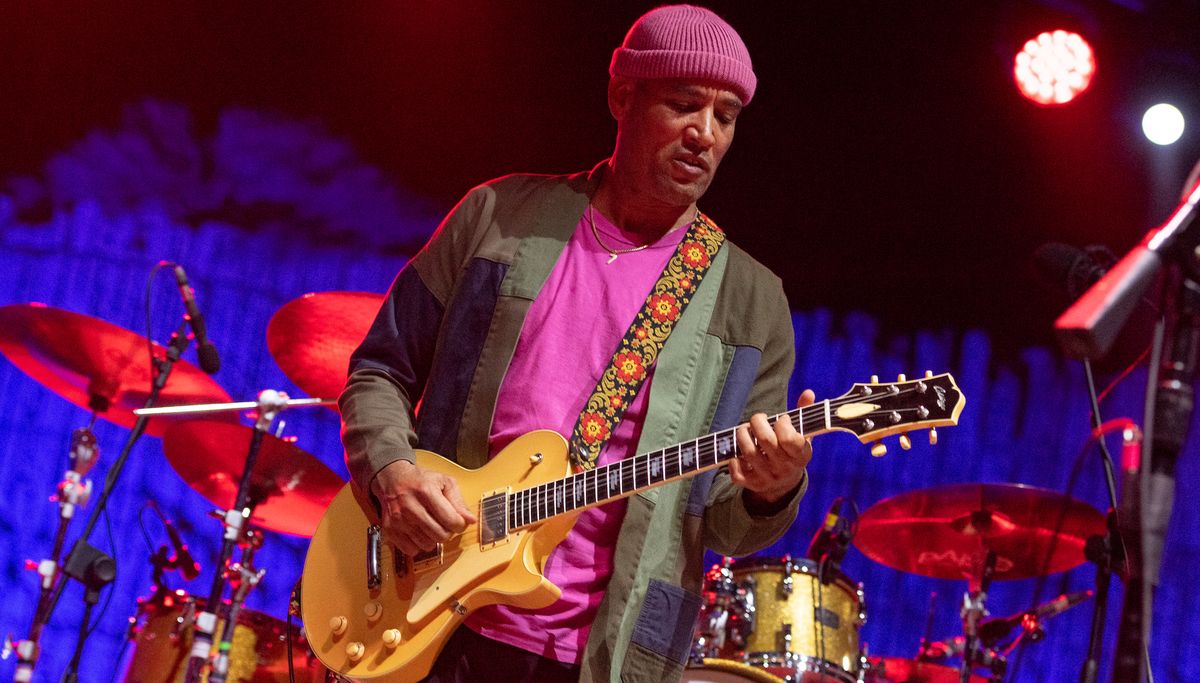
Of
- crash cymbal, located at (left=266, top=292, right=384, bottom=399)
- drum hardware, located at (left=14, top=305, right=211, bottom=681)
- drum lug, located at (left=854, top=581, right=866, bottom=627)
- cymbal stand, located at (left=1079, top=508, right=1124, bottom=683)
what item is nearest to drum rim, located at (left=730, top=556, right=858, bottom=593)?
drum lug, located at (left=854, top=581, right=866, bottom=627)

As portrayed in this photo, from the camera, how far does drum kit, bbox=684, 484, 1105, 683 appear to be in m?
4.92

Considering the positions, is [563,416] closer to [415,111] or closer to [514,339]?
[514,339]

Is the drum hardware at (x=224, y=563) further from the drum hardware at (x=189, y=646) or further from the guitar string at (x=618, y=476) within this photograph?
the guitar string at (x=618, y=476)

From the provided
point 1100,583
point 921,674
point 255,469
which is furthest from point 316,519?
point 1100,583

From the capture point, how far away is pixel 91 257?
6.41m

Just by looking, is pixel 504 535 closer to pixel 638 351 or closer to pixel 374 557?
pixel 374 557

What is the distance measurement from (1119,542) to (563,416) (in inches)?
68.3

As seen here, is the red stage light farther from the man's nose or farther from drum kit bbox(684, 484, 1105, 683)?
the man's nose

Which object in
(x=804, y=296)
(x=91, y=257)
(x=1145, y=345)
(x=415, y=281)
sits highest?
(x=804, y=296)

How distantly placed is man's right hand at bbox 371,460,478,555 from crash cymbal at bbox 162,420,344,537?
221 cm

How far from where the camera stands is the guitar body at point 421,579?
8.64 ft

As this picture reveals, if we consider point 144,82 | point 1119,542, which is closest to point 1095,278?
point 1119,542

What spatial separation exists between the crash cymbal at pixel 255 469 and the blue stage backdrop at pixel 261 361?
3.07 ft

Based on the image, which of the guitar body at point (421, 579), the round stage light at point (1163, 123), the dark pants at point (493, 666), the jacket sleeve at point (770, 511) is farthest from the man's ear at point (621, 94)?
the round stage light at point (1163, 123)
